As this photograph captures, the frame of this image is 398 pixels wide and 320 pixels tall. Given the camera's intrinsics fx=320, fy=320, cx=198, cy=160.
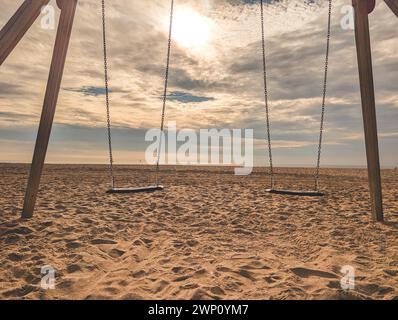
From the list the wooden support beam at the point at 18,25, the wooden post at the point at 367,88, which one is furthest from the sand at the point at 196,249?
the wooden support beam at the point at 18,25

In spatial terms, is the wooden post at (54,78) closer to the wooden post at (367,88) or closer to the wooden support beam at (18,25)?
the wooden support beam at (18,25)

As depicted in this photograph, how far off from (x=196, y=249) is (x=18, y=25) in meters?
3.81

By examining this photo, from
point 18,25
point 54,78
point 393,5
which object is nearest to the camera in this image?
point 18,25

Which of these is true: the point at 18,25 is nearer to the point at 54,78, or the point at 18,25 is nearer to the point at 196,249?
the point at 54,78

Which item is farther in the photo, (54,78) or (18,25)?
(54,78)

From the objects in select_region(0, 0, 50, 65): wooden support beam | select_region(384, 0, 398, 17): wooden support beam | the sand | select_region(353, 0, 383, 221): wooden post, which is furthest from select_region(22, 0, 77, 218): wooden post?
select_region(384, 0, 398, 17): wooden support beam

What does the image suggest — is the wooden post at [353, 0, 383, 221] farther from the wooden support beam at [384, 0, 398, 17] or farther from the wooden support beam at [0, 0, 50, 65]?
the wooden support beam at [0, 0, 50, 65]

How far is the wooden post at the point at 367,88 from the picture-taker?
5180 mm

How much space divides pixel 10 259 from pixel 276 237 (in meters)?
3.63

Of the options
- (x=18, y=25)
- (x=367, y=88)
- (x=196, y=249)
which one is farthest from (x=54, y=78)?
(x=367, y=88)

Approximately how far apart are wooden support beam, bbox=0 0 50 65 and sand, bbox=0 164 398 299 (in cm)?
263

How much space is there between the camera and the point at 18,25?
167 inches
